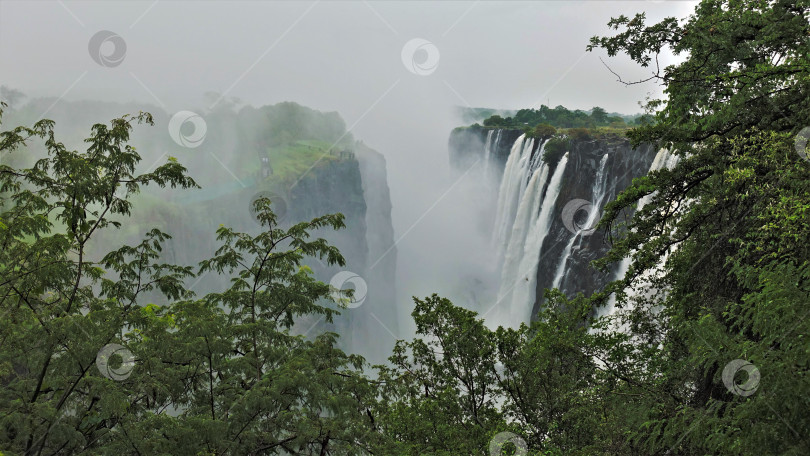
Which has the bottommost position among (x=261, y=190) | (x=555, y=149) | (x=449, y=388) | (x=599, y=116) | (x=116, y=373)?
(x=116, y=373)

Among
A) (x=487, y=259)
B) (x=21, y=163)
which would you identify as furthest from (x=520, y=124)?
(x=21, y=163)

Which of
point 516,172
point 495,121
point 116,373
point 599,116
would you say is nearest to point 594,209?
point 516,172

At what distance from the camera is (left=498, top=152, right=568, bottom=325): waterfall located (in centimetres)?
3967

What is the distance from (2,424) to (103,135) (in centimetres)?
344

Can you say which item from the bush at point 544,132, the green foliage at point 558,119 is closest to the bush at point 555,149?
the bush at point 544,132

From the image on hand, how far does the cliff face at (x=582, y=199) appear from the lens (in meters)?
36.2

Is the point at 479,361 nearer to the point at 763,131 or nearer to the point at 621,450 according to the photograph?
the point at 621,450

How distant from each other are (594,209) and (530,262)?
772 centimetres

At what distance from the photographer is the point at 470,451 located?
33.2 feet

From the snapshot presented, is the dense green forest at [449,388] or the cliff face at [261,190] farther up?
the cliff face at [261,190]

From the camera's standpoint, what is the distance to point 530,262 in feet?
145

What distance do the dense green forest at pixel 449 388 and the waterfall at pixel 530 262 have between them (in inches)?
1080

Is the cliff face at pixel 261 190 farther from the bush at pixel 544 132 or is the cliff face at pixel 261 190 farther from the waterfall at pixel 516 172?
the bush at pixel 544 132

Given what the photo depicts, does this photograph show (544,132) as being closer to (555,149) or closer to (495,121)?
(555,149)
